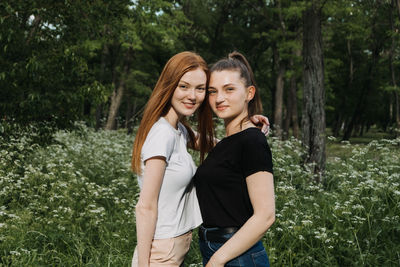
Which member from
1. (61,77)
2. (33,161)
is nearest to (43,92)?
(61,77)

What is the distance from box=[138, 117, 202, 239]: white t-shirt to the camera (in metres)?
2.15

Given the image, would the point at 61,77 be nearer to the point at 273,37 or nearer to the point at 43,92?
the point at 43,92

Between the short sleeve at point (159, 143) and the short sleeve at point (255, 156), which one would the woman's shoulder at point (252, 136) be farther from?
the short sleeve at point (159, 143)

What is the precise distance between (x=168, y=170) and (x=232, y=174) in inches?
15.3

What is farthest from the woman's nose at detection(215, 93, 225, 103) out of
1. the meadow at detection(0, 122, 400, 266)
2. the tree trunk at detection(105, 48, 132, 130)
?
the tree trunk at detection(105, 48, 132, 130)

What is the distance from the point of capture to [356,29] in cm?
1661

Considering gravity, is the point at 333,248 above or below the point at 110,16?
below

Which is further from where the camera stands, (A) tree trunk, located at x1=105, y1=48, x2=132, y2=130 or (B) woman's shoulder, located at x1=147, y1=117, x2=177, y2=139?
(A) tree trunk, located at x1=105, y1=48, x2=132, y2=130

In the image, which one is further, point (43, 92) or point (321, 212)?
point (43, 92)

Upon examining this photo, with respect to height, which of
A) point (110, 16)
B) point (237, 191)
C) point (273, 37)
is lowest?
point (237, 191)

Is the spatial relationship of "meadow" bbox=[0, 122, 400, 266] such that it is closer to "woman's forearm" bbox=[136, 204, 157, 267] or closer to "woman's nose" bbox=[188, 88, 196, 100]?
"woman's forearm" bbox=[136, 204, 157, 267]

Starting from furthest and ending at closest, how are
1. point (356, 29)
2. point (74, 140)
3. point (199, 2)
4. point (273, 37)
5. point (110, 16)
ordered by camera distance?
point (199, 2) → point (273, 37) → point (356, 29) → point (74, 140) → point (110, 16)

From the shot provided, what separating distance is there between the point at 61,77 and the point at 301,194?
192 inches

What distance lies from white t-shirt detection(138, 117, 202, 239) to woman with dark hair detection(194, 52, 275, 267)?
103 millimetres
